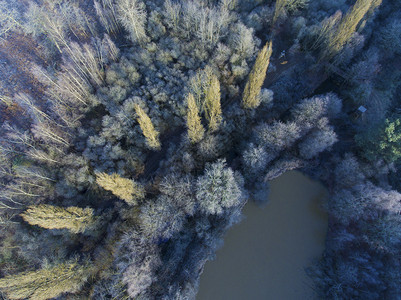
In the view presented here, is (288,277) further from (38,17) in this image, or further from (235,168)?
(38,17)

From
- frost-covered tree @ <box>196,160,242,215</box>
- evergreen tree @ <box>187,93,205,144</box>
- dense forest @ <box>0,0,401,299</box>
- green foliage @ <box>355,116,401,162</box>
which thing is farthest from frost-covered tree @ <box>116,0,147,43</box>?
green foliage @ <box>355,116,401,162</box>

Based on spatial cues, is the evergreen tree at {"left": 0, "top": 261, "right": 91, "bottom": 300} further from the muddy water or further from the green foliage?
the green foliage

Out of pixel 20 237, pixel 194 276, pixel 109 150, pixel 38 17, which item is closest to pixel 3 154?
pixel 20 237

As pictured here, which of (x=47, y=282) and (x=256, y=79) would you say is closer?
(x=47, y=282)

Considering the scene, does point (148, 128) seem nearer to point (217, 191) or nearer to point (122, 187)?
point (122, 187)

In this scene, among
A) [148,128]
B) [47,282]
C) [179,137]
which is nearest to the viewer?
[47,282]

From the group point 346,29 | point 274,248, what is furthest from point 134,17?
point 274,248
